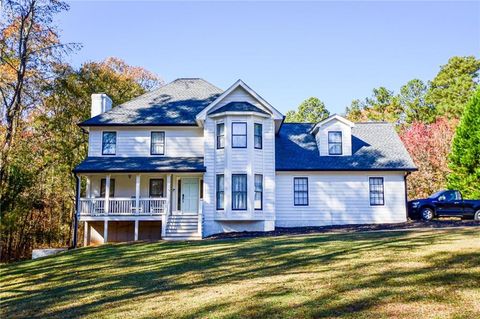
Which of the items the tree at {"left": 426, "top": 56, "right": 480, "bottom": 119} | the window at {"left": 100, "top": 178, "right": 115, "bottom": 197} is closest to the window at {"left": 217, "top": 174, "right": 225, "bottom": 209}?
the window at {"left": 100, "top": 178, "right": 115, "bottom": 197}

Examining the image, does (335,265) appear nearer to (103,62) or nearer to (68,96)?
(68,96)

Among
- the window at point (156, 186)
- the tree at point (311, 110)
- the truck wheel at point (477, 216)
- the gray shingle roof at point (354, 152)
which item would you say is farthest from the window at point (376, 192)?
the tree at point (311, 110)

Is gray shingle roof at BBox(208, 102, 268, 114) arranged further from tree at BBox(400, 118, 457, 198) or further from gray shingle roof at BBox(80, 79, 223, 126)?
tree at BBox(400, 118, 457, 198)

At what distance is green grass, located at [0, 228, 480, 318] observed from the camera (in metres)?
7.05

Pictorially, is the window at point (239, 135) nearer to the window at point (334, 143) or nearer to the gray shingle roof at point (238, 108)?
the gray shingle roof at point (238, 108)

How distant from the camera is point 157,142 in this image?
21672 millimetres

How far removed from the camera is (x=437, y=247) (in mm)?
11250

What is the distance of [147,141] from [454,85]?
106 ft

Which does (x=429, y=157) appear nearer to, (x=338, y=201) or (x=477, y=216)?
(x=477, y=216)

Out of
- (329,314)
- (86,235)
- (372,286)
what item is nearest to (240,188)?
(86,235)

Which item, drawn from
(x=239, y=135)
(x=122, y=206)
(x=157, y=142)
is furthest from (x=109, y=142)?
(x=239, y=135)

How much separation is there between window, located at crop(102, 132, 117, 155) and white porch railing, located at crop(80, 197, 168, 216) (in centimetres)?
288

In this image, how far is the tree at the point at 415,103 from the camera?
1636 inches

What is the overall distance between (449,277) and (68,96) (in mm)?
27197
